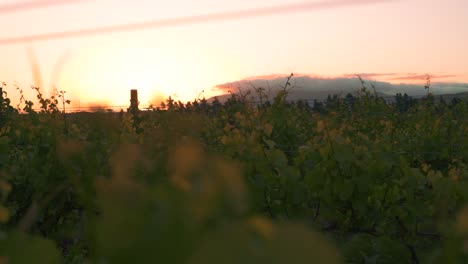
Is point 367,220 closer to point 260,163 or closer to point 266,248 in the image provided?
point 260,163

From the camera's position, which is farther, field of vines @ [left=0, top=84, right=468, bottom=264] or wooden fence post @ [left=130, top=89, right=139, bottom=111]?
wooden fence post @ [left=130, top=89, right=139, bottom=111]

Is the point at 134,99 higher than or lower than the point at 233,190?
lower

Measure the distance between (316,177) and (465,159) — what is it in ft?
15.2

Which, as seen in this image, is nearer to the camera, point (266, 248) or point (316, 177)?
point (266, 248)

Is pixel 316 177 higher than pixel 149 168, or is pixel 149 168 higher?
pixel 149 168

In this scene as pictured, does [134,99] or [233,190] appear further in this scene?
[134,99]

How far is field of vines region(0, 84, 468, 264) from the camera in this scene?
374mm

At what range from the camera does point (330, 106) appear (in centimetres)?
1339

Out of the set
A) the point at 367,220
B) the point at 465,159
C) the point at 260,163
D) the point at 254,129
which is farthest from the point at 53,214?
the point at 465,159

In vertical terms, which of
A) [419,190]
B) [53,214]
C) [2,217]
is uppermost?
[2,217]

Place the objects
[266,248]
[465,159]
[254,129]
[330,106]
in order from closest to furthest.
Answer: [266,248], [254,129], [465,159], [330,106]

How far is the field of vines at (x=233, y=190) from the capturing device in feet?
1.23

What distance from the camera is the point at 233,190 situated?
1.22ft

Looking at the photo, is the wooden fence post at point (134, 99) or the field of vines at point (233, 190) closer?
the field of vines at point (233, 190)
